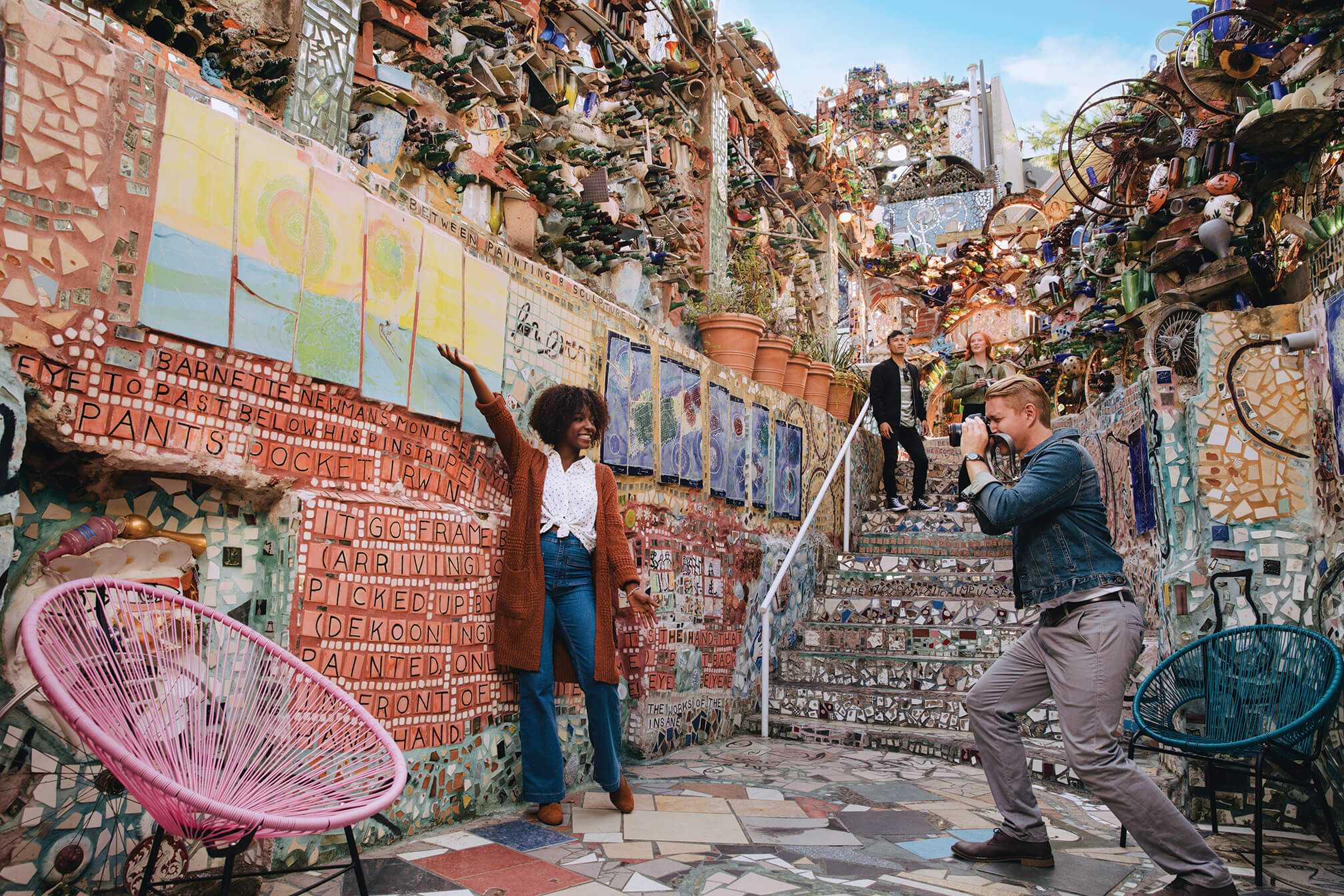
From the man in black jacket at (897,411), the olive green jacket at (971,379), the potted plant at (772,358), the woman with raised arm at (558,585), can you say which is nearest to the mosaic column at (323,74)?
the woman with raised arm at (558,585)

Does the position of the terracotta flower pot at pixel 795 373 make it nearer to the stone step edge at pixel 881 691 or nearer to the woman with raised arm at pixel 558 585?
the stone step edge at pixel 881 691

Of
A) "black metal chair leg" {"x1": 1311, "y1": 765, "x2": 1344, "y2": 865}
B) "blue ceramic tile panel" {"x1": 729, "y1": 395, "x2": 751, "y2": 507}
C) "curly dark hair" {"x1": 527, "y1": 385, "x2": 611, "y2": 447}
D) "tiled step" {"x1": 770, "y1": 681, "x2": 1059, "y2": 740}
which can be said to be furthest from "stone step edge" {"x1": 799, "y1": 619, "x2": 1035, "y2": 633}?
"curly dark hair" {"x1": 527, "y1": 385, "x2": 611, "y2": 447}

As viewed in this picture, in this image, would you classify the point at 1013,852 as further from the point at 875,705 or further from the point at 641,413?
the point at 641,413

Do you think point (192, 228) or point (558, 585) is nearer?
point (192, 228)

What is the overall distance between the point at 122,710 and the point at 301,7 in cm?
272

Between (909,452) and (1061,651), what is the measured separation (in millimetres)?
5498

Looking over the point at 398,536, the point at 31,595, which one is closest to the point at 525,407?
the point at 398,536

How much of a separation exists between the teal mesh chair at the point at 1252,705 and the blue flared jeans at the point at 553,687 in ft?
6.32

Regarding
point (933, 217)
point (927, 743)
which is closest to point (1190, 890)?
A: point (927, 743)

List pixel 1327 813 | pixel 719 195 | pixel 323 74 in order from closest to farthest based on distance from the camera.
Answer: pixel 1327 813, pixel 323 74, pixel 719 195

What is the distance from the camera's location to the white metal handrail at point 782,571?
5.29 metres

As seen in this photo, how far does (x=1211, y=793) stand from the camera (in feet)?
11.2

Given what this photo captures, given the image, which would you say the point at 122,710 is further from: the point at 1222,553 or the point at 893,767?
the point at 1222,553

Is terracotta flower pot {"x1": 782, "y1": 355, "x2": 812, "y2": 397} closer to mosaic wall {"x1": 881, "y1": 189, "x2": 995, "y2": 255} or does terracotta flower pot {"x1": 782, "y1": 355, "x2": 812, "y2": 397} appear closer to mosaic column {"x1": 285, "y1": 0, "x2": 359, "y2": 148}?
mosaic column {"x1": 285, "y1": 0, "x2": 359, "y2": 148}
